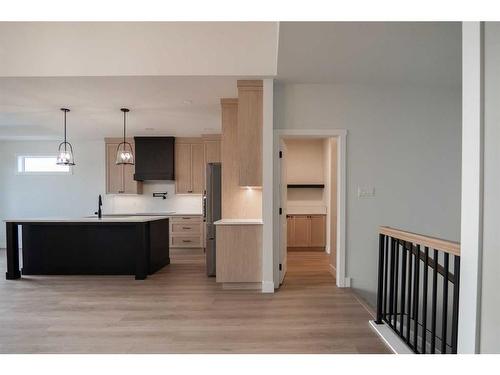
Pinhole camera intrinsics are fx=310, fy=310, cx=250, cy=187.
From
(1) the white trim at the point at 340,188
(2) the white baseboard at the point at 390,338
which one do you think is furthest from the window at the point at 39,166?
(2) the white baseboard at the point at 390,338

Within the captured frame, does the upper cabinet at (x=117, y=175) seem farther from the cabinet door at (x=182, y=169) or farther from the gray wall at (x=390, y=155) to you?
the gray wall at (x=390, y=155)

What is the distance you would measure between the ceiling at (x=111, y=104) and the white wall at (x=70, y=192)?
77 centimetres

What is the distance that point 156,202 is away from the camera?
7840 mm

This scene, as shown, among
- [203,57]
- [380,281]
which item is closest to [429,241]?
[380,281]

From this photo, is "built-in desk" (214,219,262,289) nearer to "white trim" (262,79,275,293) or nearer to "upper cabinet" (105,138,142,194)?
"white trim" (262,79,275,293)

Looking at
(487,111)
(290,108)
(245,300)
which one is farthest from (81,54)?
(487,111)

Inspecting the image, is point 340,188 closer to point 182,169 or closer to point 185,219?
point 185,219

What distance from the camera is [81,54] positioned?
3676mm

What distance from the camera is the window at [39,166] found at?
777 cm

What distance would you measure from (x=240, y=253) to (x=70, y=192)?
5.85 meters

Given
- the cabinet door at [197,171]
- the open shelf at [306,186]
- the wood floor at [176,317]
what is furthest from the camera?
the cabinet door at [197,171]

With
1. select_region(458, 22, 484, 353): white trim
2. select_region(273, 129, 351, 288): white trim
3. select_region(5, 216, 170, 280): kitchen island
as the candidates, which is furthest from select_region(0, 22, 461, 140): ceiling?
select_region(5, 216, 170, 280): kitchen island

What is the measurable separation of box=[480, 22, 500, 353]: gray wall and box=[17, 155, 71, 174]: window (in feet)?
27.6
